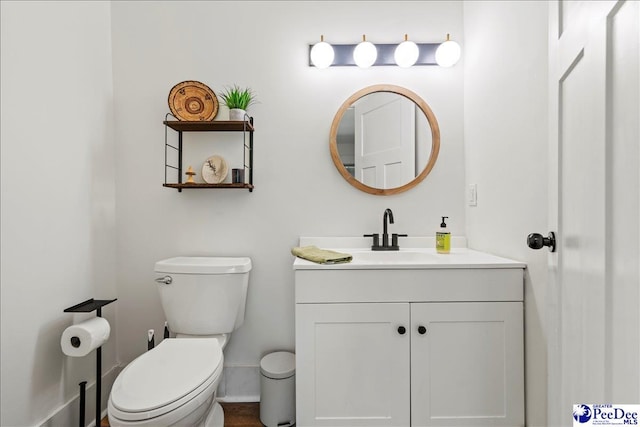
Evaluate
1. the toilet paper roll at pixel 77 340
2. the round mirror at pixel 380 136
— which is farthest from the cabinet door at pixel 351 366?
the toilet paper roll at pixel 77 340

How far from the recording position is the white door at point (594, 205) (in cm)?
56

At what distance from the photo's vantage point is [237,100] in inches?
64.8

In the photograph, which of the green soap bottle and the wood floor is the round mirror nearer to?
the green soap bottle

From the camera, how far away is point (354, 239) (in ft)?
5.78

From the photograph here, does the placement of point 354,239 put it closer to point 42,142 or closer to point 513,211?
point 513,211

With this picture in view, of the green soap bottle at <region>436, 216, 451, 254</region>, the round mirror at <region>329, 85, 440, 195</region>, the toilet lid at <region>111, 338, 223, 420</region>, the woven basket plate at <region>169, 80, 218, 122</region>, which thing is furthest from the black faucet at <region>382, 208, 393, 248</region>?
the woven basket plate at <region>169, 80, 218, 122</region>

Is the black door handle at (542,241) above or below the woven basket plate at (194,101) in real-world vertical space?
below

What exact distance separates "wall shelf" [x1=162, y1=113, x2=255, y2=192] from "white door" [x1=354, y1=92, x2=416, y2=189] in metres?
0.61

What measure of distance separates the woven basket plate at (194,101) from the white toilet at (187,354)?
2.57 ft

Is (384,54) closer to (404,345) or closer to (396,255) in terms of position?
(396,255)
